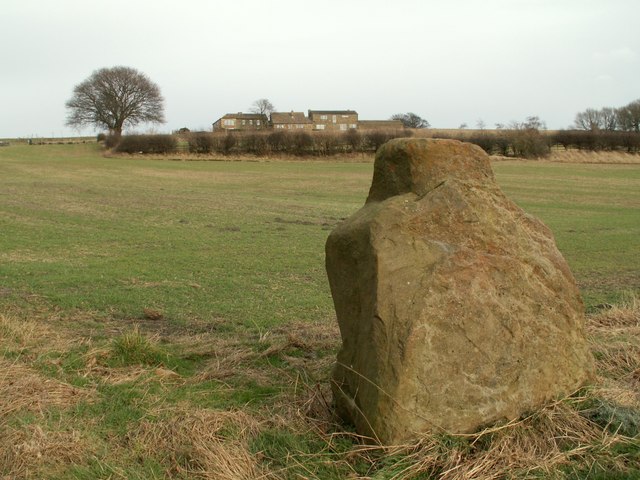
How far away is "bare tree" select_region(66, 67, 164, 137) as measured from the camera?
94250 mm

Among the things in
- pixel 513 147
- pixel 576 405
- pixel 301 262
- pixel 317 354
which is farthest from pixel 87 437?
pixel 513 147

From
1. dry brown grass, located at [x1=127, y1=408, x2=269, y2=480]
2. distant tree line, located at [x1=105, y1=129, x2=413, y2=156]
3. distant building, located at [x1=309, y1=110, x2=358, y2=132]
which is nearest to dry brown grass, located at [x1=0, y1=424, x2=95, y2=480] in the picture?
dry brown grass, located at [x1=127, y1=408, x2=269, y2=480]

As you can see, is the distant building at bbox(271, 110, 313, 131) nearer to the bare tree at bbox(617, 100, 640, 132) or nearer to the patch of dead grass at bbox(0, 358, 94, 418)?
the bare tree at bbox(617, 100, 640, 132)

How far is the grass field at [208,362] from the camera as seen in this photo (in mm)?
4340

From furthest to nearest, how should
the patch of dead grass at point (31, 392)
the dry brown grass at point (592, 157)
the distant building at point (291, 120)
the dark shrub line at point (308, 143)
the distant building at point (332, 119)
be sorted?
the distant building at point (332, 119) < the distant building at point (291, 120) < the dark shrub line at point (308, 143) < the dry brown grass at point (592, 157) < the patch of dead grass at point (31, 392)

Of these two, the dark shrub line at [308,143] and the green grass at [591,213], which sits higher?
the dark shrub line at [308,143]

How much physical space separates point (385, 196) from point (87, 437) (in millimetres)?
3106


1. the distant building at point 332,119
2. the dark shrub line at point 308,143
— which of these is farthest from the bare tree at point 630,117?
the distant building at point 332,119

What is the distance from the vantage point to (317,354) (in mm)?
7203

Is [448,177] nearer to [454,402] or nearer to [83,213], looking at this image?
[454,402]

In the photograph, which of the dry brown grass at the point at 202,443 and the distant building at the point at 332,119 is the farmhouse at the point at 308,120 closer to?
the distant building at the point at 332,119

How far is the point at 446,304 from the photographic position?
4754 mm

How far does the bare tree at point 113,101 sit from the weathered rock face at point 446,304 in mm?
94566

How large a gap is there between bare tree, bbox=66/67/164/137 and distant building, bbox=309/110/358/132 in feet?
130
